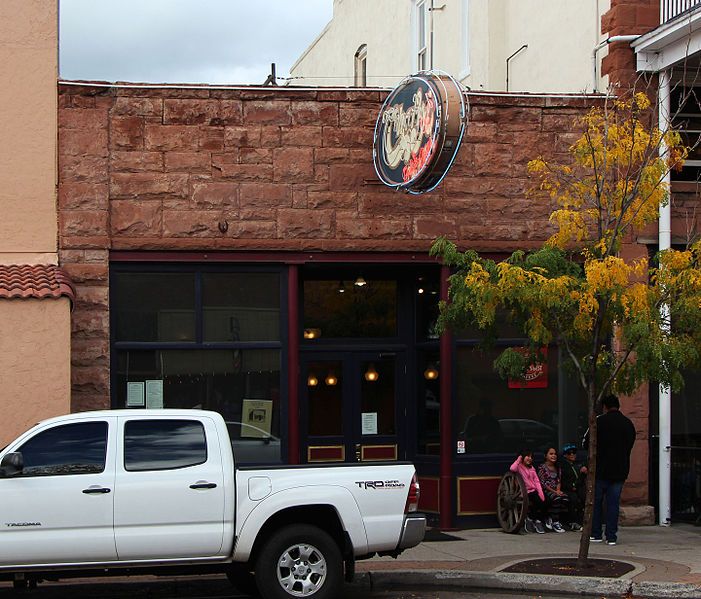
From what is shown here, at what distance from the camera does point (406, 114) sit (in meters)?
14.2

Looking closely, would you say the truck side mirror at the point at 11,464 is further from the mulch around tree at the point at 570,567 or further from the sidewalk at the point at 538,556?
the mulch around tree at the point at 570,567

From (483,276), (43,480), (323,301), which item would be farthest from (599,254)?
(43,480)

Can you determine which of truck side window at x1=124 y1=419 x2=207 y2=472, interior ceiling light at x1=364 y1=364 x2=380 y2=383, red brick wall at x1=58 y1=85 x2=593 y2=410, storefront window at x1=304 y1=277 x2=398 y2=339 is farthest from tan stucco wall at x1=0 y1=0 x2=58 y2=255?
truck side window at x1=124 y1=419 x2=207 y2=472

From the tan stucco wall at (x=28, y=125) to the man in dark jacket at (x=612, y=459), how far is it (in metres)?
7.10

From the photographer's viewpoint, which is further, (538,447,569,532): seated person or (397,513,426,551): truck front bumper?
(538,447,569,532): seated person

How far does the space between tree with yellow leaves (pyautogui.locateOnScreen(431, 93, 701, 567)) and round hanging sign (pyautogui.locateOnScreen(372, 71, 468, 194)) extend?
3.53 ft

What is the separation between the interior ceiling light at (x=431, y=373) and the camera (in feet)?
52.5

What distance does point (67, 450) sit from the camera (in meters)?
10.0

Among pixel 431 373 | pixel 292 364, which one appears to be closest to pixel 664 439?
pixel 431 373

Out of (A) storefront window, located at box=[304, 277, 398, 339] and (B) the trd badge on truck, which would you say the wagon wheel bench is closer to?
(A) storefront window, located at box=[304, 277, 398, 339]

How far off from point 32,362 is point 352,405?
15.1ft

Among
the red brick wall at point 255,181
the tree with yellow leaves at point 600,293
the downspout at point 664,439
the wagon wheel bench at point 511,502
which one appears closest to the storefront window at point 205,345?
the red brick wall at point 255,181

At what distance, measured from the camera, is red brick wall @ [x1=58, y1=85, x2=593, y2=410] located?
1456 centimetres

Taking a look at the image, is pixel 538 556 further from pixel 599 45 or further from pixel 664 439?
pixel 599 45
